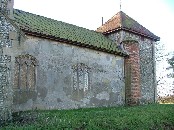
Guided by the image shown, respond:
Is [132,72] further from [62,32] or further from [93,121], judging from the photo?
[93,121]

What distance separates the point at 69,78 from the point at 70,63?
0.97 meters

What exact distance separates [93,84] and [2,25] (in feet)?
29.9

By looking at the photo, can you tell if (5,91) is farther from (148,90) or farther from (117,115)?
(148,90)

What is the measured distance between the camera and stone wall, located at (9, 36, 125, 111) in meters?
15.6

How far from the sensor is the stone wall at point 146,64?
23234mm

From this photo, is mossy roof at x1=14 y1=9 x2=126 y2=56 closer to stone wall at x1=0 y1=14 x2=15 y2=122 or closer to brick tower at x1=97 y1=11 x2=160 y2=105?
brick tower at x1=97 y1=11 x2=160 y2=105

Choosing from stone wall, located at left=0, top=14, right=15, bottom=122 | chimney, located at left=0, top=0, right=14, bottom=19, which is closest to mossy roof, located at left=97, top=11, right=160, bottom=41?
chimney, located at left=0, top=0, right=14, bottom=19

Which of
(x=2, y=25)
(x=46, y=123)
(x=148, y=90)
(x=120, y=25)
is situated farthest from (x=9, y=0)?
(x=148, y=90)

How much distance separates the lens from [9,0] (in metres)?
12.5

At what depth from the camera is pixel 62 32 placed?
731 inches

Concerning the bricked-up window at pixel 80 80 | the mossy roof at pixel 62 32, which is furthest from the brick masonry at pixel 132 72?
the bricked-up window at pixel 80 80

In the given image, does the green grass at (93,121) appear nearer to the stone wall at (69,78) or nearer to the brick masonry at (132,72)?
the stone wall at (69,78)

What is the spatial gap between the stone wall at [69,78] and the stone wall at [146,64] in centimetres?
245

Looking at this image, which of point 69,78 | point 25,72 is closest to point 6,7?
point 25,72
